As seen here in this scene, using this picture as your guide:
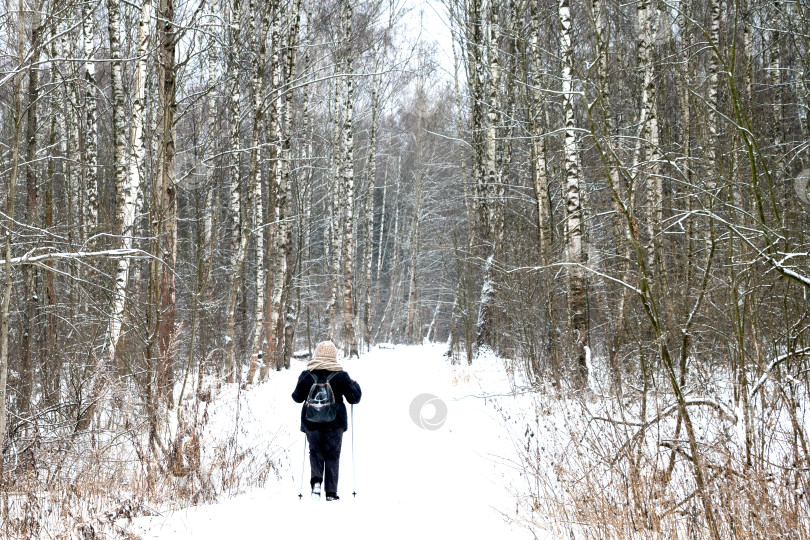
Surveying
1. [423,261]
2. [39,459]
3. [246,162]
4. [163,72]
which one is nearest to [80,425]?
[39,459]

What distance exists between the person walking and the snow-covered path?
25 centimetres

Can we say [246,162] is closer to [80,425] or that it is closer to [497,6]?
[497,6]

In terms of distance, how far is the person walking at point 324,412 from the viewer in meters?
5.39

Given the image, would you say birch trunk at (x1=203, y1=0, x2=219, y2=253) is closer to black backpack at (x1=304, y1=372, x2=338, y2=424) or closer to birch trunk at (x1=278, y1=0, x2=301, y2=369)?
birch trunk at (x1=278, y1=0, x2=301, y2=369)

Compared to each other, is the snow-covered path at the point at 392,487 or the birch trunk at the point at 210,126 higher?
the birch trunk at the point at 210,126

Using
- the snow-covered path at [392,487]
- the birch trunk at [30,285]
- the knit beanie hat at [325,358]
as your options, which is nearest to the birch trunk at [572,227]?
the snow-covered path at [392,487]

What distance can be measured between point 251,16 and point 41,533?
36.9 ft

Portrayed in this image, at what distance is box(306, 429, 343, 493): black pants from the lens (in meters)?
5.38

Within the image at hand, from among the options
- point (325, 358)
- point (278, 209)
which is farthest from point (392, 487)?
point (278, 209)

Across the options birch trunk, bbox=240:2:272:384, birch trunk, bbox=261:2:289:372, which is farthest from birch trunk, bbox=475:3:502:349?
birch trunk, bbox=240:2:272:384

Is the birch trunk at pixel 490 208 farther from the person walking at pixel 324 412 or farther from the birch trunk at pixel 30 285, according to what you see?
the birch trunk at pixel 30 285

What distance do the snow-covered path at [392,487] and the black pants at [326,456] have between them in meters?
0.20

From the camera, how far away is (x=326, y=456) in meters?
5.41

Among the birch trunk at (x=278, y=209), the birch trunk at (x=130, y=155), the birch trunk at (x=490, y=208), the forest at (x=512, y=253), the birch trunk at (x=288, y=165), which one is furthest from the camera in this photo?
the birch trunk at (x=490, y=208)
